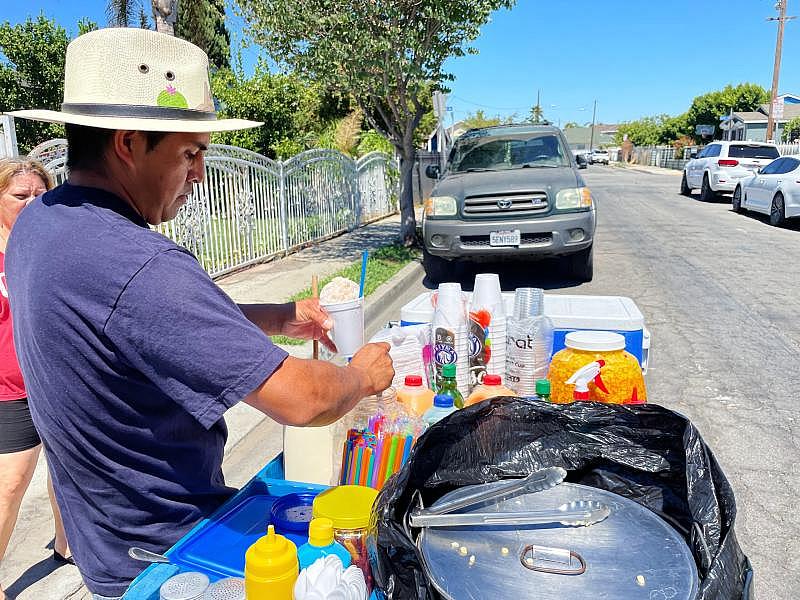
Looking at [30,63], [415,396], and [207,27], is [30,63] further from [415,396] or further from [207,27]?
[415,396]

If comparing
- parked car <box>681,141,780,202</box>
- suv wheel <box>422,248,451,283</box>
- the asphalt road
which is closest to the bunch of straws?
the asphalt road

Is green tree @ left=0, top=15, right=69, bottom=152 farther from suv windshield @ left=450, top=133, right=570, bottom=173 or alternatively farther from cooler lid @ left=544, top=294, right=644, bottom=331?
cooler lid @ left=544, top=294, right=644, bottom=331

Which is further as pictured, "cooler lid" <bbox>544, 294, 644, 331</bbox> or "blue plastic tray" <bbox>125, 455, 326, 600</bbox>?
"cooler lid" <bbox>544, 294, 644, 331</bbox>

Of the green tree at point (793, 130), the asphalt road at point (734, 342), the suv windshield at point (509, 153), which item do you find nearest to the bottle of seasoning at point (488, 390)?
the asphalt road at point (734, 342)

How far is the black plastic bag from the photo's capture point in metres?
1.42

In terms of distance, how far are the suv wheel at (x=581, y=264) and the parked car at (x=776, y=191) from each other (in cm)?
807

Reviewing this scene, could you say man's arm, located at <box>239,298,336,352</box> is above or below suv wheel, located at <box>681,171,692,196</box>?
above

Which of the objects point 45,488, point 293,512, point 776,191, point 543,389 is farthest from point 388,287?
point 776,191

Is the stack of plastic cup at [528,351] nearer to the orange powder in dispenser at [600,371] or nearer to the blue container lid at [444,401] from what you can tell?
the orange powder in dispenser at [600,371]

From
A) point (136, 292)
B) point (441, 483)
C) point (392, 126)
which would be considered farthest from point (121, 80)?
point (392, 126)

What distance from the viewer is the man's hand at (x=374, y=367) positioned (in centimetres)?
156

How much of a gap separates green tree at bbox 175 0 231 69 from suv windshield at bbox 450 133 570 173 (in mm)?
13379

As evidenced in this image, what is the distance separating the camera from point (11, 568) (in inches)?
117

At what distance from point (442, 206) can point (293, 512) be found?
6.97m
